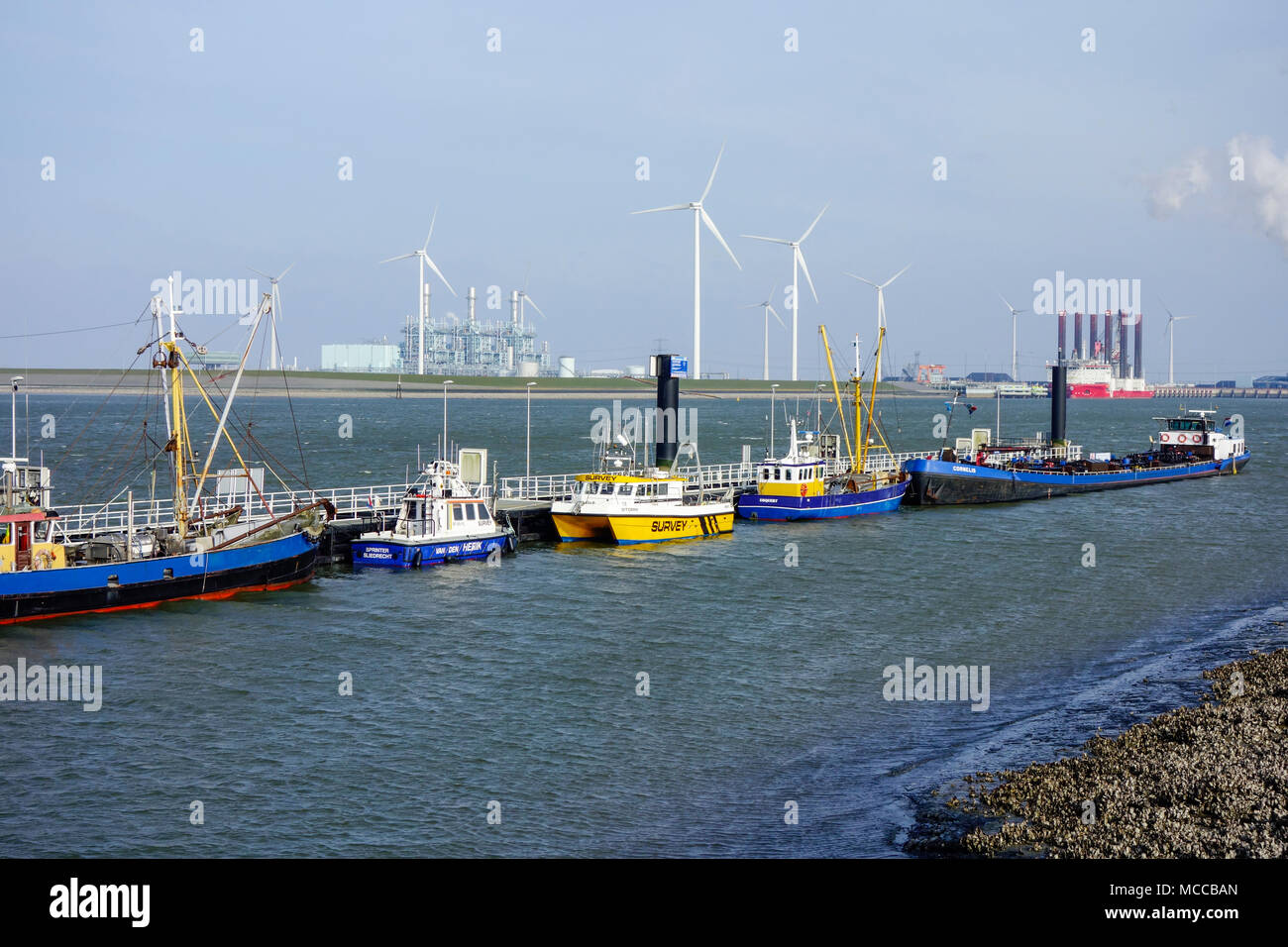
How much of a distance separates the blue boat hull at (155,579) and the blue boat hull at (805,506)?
112ft

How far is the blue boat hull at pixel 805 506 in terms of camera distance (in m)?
77.4

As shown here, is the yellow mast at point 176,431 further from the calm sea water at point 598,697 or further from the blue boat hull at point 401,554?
the blue boat hull at point 401,554

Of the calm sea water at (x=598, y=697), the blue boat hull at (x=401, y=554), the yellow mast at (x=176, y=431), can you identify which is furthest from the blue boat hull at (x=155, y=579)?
the blue boat hull at (x=401, y=554)

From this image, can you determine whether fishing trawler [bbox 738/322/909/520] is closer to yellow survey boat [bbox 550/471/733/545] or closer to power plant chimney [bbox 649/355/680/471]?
power plant chimney [bbox 649/355/680/471]

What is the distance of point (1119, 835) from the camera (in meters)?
19.8

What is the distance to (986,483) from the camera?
309 feet

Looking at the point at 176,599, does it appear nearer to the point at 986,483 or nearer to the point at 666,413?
the point at 666,413

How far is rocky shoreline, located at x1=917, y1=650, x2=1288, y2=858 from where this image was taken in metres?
19.4

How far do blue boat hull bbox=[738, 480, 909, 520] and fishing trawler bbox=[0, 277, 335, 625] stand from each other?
31.9 m
